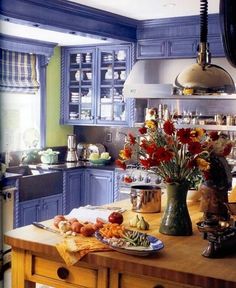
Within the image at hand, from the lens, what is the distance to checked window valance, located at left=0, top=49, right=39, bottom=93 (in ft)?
21.4

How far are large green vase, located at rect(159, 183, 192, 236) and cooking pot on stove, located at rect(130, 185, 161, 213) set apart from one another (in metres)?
0.46

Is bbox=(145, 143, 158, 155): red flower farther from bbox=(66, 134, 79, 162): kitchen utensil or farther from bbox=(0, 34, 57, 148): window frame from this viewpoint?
bbox=(66, 134, 79, 162): kitchen utensil

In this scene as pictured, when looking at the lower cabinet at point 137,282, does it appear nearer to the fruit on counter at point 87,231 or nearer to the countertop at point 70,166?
the fruit on counter at point 87,231

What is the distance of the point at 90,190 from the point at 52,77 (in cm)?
171

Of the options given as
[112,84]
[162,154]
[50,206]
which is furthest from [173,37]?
[162,154]

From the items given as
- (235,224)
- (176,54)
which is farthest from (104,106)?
(235,224)

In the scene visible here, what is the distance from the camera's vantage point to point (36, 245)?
8.44 ft

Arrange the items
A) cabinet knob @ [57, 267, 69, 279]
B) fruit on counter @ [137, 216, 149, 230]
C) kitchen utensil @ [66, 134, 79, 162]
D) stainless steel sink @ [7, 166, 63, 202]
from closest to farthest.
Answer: cabinet knob @ [57, 267, 69, 279]
fruit on counter @ [137, 216, 149, 230]
stainless steel sink @ [7, 166, 63, 202]
kitchen utensil @ [66, 134, 79, 162]

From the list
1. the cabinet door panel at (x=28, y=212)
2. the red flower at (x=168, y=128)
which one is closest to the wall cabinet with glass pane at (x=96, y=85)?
the cabinet door panel at (x=28, y=212)

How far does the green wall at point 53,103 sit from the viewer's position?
7285 mm

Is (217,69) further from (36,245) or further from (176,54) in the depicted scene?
(176,54)

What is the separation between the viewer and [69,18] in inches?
212

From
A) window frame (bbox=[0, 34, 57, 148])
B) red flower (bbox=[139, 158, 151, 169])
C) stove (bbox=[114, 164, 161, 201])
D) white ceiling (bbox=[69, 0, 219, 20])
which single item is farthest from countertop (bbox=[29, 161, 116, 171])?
red flower (bbox=[139, 158, 151, 169])

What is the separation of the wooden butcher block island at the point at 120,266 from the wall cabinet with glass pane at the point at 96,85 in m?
4.21
